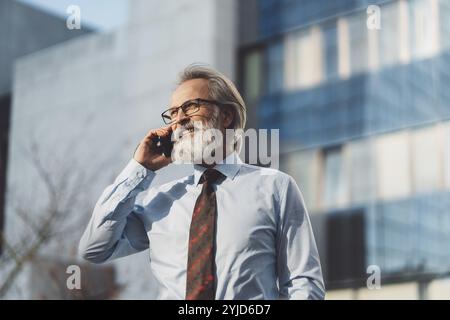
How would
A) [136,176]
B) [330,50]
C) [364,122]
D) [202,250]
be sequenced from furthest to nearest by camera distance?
[330,50] < [364,122] < [136,176] < [202,250]

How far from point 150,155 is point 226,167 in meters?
0.28

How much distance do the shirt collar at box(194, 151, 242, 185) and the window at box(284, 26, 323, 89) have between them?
13874 mm

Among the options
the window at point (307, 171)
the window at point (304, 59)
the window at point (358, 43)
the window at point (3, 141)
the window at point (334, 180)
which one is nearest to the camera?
the window at point (3, 141)

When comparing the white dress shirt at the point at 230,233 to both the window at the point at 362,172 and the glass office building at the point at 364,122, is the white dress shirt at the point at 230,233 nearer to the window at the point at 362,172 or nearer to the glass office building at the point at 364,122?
the glass office building at the point at 364,122

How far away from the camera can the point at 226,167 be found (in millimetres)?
3395

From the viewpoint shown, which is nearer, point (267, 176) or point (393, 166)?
point (267, 176)

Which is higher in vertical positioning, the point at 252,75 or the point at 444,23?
the point at 252,75

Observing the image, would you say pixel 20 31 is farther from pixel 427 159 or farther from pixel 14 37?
pixel 427 159

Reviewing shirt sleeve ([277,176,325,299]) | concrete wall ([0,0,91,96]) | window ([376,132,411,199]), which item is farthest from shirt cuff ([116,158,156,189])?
window ([376,132,411,199])

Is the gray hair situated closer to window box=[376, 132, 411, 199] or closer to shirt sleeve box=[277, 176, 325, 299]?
shirt sleeve box=[277, 176, 325, 299]

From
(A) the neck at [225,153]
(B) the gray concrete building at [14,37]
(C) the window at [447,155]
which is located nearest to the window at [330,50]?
(C) the window at [447,155]

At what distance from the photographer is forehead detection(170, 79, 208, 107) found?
3.34 meters

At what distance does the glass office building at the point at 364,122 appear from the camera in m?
14.9

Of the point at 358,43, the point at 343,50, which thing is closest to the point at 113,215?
the point at 358,43
